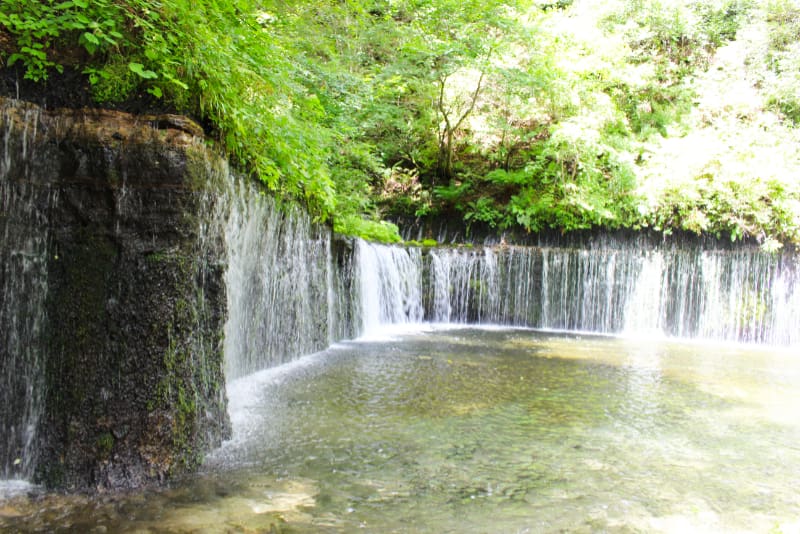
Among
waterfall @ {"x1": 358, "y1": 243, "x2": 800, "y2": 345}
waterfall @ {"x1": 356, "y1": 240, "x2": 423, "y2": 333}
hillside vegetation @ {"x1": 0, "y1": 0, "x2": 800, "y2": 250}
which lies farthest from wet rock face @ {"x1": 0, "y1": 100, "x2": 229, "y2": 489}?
waterfall @ {"x1": 358, "y1": 243, "x2": 800, "y2": 345}

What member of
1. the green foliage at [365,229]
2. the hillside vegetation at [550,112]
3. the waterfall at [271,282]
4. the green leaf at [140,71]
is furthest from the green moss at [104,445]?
the green foliage at [365,229]

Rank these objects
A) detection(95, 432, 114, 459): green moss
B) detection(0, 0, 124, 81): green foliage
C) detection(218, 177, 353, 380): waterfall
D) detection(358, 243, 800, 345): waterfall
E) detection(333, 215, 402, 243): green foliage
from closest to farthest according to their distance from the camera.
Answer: detection(95, 432, 114, 459): green moss < detection(0, 0, 124, 81): green foliage < detection(218, 177, 353, 380): waterfall < detection(333, 215, 402, 243): green foliage < detection(358, 243, 800, 345): waterfall

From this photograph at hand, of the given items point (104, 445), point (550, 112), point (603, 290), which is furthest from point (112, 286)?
point (550, 112)

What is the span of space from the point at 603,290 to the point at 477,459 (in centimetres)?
1129

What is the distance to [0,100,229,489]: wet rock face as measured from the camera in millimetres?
3125

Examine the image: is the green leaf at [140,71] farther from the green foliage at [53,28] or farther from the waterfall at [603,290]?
the waterfall at [603,290]

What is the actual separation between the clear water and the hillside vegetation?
3.13 metres

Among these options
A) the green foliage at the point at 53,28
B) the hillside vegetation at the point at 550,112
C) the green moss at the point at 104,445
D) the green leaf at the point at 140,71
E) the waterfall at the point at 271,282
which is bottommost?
the green moss at the point at 104,445

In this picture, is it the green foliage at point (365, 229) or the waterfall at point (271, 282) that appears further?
the green foliage at point (365, 229)

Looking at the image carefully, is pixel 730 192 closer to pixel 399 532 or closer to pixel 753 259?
pixel 753 259

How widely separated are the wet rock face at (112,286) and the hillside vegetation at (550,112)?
3.37m

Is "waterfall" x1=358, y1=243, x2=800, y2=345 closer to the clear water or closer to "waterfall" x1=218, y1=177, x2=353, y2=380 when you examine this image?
"waterfall" x1=218, y1=177, x2=353, y2=380

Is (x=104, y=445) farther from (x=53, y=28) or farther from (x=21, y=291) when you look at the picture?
(x=53, y=28)

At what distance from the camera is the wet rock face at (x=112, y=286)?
3.12m
